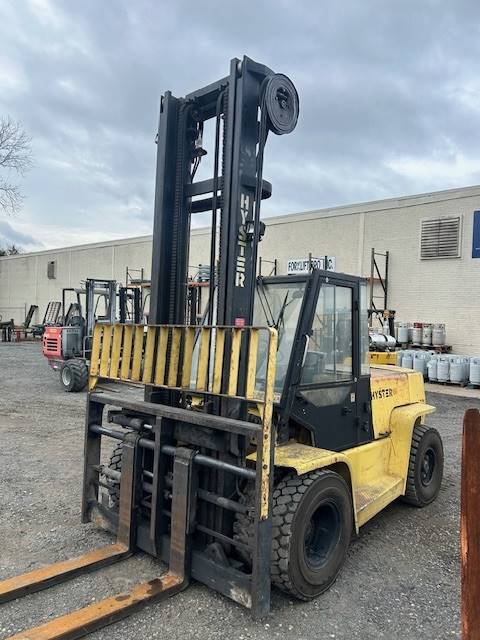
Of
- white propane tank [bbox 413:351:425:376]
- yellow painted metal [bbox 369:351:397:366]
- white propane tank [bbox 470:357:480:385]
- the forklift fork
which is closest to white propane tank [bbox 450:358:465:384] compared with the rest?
white propane tank [bbox 470:357:480:385]

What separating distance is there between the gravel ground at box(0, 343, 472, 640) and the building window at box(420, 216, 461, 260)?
1129 centimetres

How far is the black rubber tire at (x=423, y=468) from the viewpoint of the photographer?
16.4 ft

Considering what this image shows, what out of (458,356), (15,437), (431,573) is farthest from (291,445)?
(458,356)

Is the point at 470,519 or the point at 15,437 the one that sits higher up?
the point at 470,519

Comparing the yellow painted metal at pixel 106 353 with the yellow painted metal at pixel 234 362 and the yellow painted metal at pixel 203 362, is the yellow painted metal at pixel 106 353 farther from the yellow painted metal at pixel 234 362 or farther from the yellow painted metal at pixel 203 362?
the yellow painted metal at pixel 234 362

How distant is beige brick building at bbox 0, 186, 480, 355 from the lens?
51.9ft

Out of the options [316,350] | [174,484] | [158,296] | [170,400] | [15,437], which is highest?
[158,296]

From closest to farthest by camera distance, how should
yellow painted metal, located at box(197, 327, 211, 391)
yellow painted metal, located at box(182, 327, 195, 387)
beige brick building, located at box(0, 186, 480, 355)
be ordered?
1. yellow painted metal, located at box(197, 327, 211, 391)
2. yellow painted metal, located at box(182, 327, 195, 387)
3. beige brick building, located at box(0, 186, 480, 355)

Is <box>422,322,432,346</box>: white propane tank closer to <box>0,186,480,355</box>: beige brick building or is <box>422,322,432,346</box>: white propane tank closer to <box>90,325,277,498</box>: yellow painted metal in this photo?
<box>0,186,480,355</box>: beige brick building

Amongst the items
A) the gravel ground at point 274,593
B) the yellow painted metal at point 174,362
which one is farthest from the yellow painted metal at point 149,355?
the gravel ground at point 274,593

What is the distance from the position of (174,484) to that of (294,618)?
110 cm

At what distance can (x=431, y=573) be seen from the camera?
12.4ft

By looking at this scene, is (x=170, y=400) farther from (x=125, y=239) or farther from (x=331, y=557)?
(x=125, y=239)

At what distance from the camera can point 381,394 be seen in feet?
16.1
